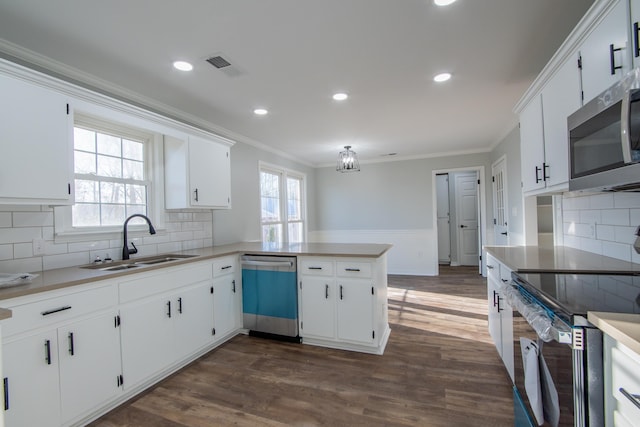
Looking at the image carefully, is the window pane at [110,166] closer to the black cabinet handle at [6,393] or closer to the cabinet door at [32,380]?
the cabinet door at [32,380]

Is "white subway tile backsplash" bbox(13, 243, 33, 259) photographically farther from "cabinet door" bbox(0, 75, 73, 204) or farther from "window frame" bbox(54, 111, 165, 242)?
"cabinet door" bbox(0, 75, 73, 204)

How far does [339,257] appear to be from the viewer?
274 centimetres

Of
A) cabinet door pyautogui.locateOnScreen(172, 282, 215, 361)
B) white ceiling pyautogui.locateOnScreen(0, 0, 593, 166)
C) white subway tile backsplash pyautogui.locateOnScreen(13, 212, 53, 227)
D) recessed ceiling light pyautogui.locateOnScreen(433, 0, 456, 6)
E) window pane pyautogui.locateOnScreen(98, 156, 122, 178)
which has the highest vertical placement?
white ceiling pyautogui.locateOnScreen(0, 0, 593, 166)

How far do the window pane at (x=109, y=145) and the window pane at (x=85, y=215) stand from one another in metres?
0.50

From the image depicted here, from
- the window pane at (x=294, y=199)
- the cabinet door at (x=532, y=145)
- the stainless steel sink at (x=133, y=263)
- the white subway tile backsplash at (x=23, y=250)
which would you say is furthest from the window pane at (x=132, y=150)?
the cabinet door at (x=532, y=145)

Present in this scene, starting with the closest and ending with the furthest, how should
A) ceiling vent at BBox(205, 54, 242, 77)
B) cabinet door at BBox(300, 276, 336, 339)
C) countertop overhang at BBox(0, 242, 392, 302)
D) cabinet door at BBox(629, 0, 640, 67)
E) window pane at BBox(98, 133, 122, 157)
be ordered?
cabinet door at BBox(629, 0, 640, 67) → countertop overhang at BBox(0, 242, 392, 302) → ceiling vent at BBox(205, 54, 242, 77) → window pane at BBox(98, 133, 122, 157) → cabinet door at BBox(300, 276, 336, 339)

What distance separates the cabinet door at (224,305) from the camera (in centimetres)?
286

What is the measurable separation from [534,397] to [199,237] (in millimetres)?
3265

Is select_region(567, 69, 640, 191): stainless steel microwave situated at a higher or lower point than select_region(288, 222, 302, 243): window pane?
higher

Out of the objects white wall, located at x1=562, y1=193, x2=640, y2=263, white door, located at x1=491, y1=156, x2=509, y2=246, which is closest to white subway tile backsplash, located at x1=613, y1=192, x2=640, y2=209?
white wall, located at x1=562, y1=193, x2=640, y2=263

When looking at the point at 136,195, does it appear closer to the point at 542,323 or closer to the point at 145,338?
the point at 145,338

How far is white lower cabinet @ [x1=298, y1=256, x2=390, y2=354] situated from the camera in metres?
2.65

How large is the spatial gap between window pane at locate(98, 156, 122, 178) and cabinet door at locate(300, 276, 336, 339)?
6.51 ft

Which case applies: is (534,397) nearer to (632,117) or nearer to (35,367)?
(632,117)
